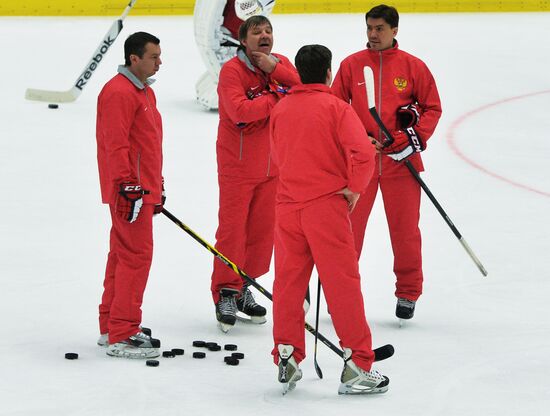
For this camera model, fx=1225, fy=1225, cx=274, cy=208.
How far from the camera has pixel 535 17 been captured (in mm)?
13242

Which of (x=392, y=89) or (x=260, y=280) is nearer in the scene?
(x=392, y=89)

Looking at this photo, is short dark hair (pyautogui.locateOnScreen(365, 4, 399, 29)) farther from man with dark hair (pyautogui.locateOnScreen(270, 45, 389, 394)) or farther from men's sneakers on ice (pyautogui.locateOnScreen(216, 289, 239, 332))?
men's sneakers on ice (pyautogui.locateOnScreen(216, 289, 239, 332))

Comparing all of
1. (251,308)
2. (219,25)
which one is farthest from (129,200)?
(219,25)

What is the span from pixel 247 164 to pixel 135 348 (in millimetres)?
863

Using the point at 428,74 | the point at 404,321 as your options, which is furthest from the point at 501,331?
the point at 428,74

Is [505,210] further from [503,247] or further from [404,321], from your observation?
[404,321]

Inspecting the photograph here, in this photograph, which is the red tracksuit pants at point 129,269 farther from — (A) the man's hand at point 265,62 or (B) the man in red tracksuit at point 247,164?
(A) the man's hand at point 265,62

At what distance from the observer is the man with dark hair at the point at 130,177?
4250 millimetres

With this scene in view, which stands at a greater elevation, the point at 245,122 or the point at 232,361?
the point at 245,122

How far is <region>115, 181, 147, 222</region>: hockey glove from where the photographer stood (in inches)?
166

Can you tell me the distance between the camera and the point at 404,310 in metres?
4.84

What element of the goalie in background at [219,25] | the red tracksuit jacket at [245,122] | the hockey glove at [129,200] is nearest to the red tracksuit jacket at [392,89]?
the red tracksuit jacket at [245,122]

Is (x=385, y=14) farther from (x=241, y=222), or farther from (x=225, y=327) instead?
(x=225, y=327)

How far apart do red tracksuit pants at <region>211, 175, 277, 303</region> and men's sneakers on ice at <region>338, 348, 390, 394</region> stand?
94 centimetres
